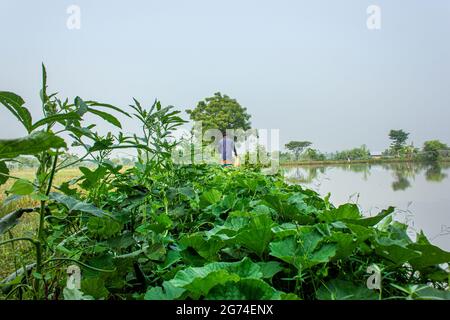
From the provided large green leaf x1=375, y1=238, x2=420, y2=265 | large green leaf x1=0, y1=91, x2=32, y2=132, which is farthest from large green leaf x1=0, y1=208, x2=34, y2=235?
large green leaf x1=375, y1=238, x2=420, y2=265

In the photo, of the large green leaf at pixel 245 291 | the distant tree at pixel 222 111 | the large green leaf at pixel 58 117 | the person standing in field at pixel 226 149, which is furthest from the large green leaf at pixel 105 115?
the distant tree at pixel 222 111

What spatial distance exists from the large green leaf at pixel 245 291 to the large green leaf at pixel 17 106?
1.25ft

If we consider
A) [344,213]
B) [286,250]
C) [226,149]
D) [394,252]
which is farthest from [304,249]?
[226,149]

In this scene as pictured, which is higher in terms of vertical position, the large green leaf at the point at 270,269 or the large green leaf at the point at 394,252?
the large green leaf at the point at 394,252

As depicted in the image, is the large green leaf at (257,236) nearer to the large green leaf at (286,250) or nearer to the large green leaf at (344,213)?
the large green leaf at (286,250)

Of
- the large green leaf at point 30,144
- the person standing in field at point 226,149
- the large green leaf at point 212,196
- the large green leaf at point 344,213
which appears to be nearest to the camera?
the large green leaf at point 30,144

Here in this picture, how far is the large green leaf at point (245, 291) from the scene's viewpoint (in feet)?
1.31

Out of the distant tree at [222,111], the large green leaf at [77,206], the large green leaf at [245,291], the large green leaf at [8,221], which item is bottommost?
the large green leaf at [245,291]

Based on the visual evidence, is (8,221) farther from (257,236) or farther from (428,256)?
(428,256)

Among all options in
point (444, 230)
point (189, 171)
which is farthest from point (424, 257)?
point (189, 171)

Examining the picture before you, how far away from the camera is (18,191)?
0.48 metres

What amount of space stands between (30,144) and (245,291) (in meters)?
0.33

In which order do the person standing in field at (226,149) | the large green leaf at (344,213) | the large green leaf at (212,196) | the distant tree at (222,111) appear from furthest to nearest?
1. the distant tree at (222,111)
2. the person standing in field at (226,149)
3. the large green leaf at (212,196)
4. the large green leaf at (344,213)

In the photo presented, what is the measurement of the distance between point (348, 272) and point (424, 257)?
0.12 meters
